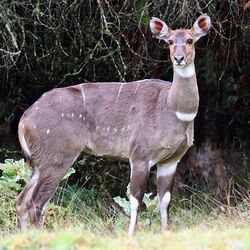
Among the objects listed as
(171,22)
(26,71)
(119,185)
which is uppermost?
(171,22)

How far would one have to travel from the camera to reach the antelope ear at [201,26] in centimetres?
758

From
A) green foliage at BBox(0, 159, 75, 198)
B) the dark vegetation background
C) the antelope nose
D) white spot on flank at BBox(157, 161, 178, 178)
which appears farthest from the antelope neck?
green foliage at BBox(0, 159, 75, 198)

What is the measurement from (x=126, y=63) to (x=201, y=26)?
2.01 m

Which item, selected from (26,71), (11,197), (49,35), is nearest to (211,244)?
(11,197)

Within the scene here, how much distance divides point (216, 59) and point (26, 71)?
2279 mm

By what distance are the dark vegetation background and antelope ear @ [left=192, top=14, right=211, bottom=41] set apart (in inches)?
28.6

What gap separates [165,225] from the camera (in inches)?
290

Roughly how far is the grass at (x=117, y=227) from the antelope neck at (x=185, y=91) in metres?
1.03

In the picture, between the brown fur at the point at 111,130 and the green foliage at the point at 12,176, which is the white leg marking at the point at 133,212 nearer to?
the brown fur at the point at 111,130

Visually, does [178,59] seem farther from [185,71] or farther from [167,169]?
[167,169]

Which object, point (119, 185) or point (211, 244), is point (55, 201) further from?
point (211, 244)

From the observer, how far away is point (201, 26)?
766 centimetres

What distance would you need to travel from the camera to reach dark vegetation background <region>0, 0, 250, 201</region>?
875 cm

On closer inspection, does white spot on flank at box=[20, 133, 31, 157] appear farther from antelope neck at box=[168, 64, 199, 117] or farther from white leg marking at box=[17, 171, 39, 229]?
antelope neck at box=[168, 64, 199, 117]
